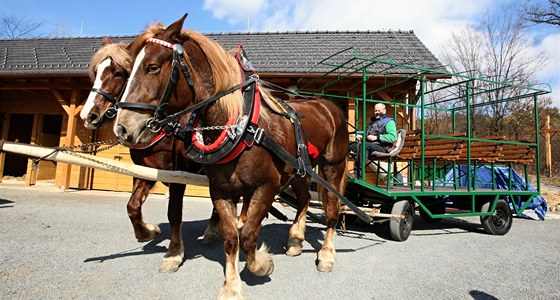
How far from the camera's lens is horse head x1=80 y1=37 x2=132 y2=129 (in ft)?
6.90

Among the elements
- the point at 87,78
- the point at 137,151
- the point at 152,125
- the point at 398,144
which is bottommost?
the point at 137,151

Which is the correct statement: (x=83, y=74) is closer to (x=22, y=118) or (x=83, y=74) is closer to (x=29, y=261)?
(x=29, y=261)

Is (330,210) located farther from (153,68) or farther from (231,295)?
(153,68)

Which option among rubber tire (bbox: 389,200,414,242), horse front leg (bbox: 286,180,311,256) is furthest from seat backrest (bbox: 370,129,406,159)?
horse front leg (bbox: 286,180,311,256)

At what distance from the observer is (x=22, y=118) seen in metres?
12.7

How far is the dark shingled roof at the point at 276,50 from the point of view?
8.77m

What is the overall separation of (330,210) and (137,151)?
2.26 meters

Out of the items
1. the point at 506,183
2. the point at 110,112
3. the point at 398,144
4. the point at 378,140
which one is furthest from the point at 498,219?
the point at 110,112

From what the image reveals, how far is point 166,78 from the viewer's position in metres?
1.93

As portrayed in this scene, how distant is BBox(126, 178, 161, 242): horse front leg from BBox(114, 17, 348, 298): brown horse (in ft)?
3.23

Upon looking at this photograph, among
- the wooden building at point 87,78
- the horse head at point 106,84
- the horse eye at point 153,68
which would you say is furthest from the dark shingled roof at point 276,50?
the horse eye at point 153,68

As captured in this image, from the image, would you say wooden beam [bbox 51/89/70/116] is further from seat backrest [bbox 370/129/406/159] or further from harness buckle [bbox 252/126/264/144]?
harness buckle [bbox 252/126/264/144]

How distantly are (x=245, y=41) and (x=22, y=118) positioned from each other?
10.1 m

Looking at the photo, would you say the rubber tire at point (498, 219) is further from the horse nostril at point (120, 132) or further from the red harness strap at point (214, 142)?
the horse nostril at point (120, 132)
